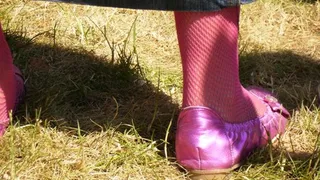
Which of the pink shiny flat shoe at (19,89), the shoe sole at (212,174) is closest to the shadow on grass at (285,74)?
the shoe sole at (212,174)

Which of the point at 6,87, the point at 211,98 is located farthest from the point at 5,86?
the point at 211,98

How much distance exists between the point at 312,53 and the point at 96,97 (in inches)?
38.9

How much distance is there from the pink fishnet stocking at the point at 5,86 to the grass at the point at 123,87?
0.04 m

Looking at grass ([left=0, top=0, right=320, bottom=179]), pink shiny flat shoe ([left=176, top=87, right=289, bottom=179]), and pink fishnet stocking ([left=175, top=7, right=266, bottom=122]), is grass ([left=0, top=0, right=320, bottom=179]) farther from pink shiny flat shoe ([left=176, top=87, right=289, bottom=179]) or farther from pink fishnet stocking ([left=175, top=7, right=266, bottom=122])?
pink fishnet stocking ([left=175, top=7, right=266, bottom=122])

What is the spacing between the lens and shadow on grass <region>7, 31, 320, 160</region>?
1.88 m

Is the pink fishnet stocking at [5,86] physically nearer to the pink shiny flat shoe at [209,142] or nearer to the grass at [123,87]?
the grass at [123,87]

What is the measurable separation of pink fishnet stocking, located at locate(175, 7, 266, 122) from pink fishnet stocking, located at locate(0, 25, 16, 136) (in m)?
0.54

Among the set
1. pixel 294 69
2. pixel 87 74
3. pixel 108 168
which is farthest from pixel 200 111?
pixel 294 69

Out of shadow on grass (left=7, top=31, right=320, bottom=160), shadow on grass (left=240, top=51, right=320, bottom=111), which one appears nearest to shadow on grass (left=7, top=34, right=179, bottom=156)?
shadow on grass (left=7, top=31, right=320, bottom=160)

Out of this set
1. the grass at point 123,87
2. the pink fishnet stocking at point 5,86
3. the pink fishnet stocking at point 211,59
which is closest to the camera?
the pink fishnet stocking at point 211,59

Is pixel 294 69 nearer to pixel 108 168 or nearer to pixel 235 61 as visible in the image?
pixel 235 61

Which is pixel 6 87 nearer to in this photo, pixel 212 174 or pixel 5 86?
pixel 5 86

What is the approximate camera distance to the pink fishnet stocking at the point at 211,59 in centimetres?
152

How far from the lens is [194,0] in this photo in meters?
1.46
